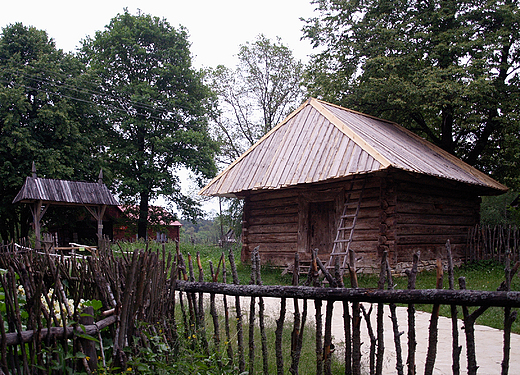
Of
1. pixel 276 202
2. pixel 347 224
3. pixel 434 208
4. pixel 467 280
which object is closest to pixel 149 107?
pixel 276 202

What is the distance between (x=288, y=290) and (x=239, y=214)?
101 feet

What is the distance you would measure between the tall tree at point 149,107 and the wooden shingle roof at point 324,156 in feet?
42.8

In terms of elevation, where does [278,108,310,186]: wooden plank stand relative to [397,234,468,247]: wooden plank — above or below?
above

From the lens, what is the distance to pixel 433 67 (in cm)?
1595

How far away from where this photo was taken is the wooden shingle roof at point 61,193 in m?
16.4

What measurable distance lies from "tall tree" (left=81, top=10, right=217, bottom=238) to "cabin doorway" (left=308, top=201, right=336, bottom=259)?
14673 millimetres

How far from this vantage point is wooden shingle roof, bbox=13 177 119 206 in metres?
16.4

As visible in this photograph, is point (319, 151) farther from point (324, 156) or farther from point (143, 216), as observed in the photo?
point (143, 216)

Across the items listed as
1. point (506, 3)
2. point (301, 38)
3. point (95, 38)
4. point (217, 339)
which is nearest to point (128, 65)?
point (95, 38)

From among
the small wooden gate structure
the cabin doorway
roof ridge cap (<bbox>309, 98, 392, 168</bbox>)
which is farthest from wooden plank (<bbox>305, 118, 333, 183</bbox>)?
the small wooden gate structure

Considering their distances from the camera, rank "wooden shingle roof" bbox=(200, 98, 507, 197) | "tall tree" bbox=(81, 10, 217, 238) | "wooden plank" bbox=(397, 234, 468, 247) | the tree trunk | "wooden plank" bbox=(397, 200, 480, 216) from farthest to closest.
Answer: the tree trunk < "tall tree" bbox=(81, 10, 217, 238) < "wooden plank" bbox=(397, 200, 480, 216) < "wooden plank" bbox=(397, 234, 468, 247) < "wooden shingle roof" bbox=(200, 98, 507, 197)

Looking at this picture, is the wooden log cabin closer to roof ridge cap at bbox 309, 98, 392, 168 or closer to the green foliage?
roof ridge cap at bbox 309, 98, 392, 168

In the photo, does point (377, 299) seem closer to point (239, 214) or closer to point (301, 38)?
point (301, 38)

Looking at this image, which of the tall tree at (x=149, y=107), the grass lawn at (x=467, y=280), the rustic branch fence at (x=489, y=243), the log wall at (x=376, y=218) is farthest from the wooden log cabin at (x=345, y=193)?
the tall tree at (x=149, y=107)
